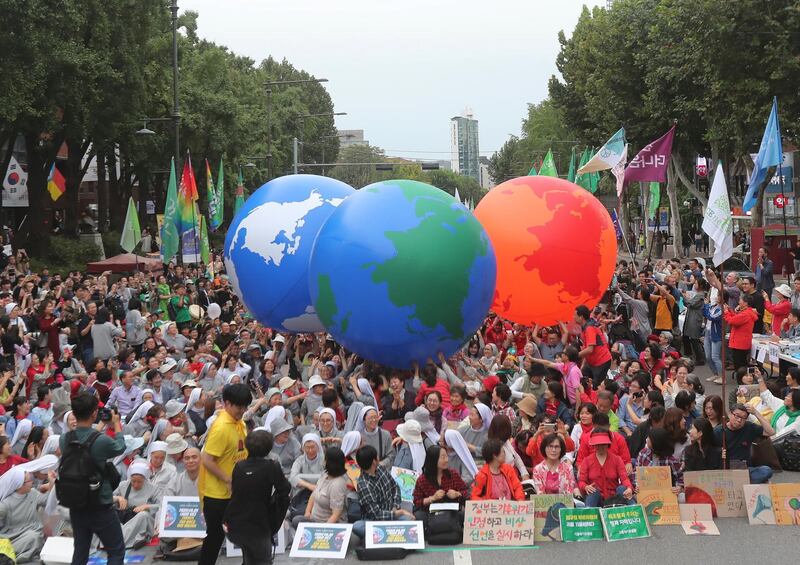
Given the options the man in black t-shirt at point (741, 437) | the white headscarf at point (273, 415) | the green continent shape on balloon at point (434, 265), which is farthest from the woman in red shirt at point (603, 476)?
the green continent shape on balloon at point (434, 265)

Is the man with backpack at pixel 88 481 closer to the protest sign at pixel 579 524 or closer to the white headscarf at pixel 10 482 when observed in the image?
the white headscarf at pixel 10 482

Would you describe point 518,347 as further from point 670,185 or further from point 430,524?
point 670,185

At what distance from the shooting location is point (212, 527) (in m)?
7.76

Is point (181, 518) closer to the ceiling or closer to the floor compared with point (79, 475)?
closer to the floor

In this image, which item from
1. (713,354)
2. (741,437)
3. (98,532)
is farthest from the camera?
(713,354)

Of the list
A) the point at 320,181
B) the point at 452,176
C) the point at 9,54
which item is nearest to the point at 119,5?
the point at 9,54

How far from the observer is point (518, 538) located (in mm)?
8891

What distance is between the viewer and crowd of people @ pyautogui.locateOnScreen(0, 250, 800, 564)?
7691 mm

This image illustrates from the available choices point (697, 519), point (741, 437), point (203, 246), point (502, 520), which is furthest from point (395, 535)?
point (203, 246)

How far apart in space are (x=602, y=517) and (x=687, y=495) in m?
0.99

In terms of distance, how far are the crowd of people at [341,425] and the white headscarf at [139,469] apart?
25mm

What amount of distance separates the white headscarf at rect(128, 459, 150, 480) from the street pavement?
773 millimetres

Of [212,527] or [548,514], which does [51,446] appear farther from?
[548,514]

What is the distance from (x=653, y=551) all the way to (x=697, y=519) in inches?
33.1
